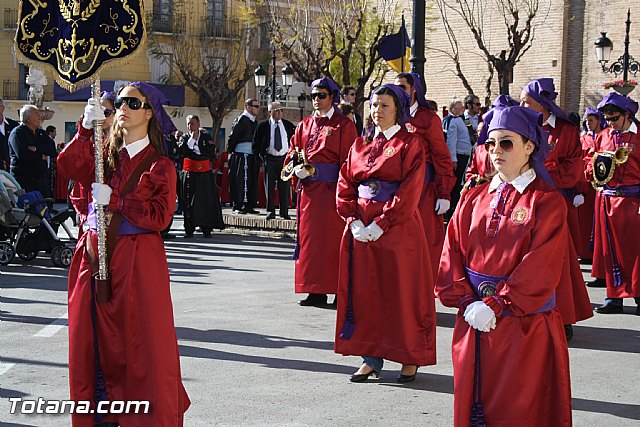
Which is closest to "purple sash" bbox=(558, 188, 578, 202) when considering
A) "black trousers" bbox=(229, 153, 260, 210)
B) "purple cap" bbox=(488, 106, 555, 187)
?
"purple cap" bbox=(488, 106, 555, 187)

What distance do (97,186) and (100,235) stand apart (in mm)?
259

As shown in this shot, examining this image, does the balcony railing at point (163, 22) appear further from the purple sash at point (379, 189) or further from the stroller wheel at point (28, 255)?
the purple sash at point (379, 189)

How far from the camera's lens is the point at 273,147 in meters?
18.2

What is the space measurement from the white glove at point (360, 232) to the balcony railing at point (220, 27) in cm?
3729

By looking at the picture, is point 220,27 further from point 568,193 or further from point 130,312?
point 130,312

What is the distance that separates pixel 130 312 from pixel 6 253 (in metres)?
8.47

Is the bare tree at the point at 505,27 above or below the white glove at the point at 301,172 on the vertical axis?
above

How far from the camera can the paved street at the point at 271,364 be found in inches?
258

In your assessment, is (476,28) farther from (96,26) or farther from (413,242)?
(96,26)

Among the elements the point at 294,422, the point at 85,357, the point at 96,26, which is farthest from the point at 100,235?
the point at 294,422

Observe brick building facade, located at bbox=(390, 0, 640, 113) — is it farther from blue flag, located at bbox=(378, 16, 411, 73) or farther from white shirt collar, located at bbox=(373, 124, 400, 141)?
white shirt collar, located at bbox=(373, 124, 400, 141)

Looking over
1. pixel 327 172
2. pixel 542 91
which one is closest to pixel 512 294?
pixel 542 91

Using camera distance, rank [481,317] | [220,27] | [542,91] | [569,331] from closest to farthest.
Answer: [481,317] < [542,91] < [569,331] < [220,27]

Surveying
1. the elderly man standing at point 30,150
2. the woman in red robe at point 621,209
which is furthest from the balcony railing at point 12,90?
the woman in red robe at point 621,209
